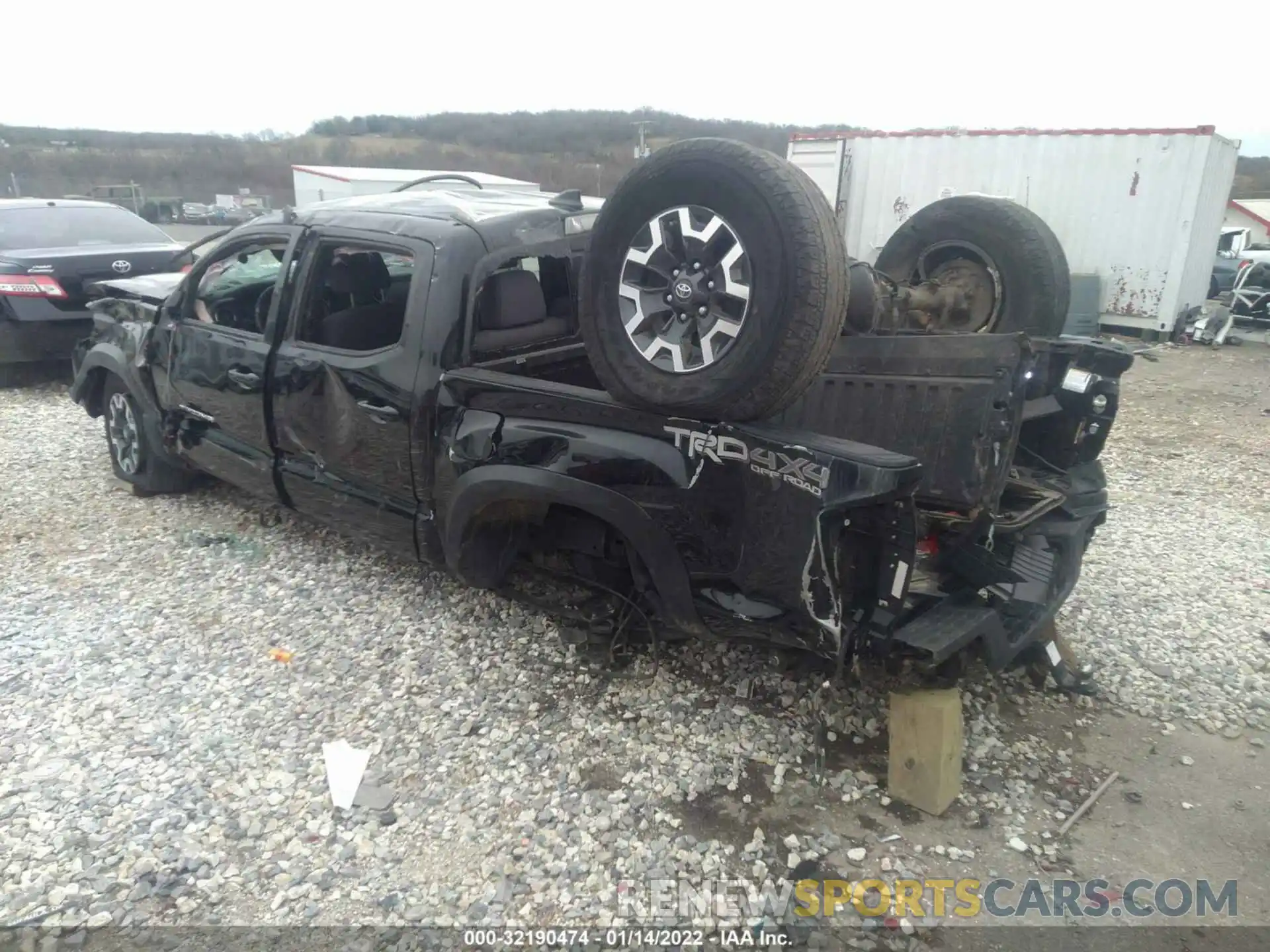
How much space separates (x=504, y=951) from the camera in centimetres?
228

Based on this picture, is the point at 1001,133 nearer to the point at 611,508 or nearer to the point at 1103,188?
the point at 1103,188

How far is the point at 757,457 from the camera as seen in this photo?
2543 millimetres

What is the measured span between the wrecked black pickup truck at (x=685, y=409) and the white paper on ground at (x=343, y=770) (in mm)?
797

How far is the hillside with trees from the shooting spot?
37.1 m

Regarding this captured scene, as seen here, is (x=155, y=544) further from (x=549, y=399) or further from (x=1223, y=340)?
(x=1223, y=340)

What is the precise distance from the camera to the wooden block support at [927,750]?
8.96 feet

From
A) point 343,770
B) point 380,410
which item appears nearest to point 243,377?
point 380,410

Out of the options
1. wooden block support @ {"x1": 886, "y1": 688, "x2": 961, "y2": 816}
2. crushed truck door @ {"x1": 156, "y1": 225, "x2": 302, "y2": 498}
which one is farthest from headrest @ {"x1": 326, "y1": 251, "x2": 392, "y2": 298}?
wooden block support @ {"x1": 886, "y1": 688, "x2": 961, "y2": 816}

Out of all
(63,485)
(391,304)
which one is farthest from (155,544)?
(391,304)

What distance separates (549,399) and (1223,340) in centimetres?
1358

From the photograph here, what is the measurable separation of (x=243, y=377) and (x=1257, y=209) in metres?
31.5

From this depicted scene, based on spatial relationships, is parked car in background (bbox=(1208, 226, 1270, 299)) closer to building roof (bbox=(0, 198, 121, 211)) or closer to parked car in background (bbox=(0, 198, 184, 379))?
parked car in background (bbox=(0, 198, 184, 379))

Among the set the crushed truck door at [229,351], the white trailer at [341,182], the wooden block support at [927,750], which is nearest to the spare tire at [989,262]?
the wooden block support at [927,750]

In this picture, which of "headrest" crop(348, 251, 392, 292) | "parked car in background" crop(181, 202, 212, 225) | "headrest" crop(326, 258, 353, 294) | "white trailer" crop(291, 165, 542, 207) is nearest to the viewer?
"headrest" crop(326, 258, 353, 294)
